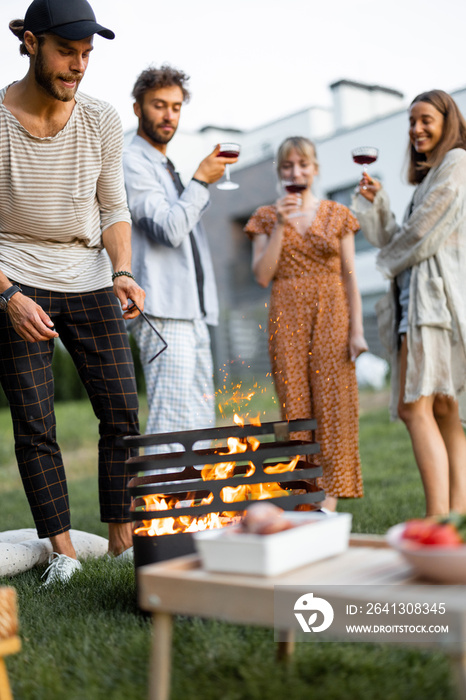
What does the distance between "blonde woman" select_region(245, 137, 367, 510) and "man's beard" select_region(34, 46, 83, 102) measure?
1.21 meters

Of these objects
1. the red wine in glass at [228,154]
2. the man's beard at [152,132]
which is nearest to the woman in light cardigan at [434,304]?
the red wine in glass at [228,154]

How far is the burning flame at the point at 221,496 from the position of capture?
2061 mm

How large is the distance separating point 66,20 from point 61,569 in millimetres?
1874

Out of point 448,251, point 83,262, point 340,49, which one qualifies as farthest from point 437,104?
point 340,49

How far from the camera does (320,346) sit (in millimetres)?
3506

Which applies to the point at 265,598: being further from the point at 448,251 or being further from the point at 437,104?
the point at 437,104

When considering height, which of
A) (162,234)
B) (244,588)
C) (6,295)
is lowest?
(244,588)

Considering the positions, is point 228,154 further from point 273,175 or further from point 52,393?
point 273,175

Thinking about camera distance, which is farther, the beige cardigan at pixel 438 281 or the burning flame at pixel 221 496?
the beige cardigan at pixel 438 281

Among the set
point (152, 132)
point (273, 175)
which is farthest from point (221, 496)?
point (273, 175)

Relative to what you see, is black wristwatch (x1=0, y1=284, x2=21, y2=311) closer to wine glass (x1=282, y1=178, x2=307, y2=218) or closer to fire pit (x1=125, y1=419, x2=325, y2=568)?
fire pit (x1=125, y1=419, x2=325, y2=568)

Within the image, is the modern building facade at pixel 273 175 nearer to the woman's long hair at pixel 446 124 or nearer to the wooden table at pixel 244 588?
the woman's long hair at pixel 446 124

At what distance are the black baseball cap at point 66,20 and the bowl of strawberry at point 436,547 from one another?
1950 mm

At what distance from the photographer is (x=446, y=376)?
321cm
